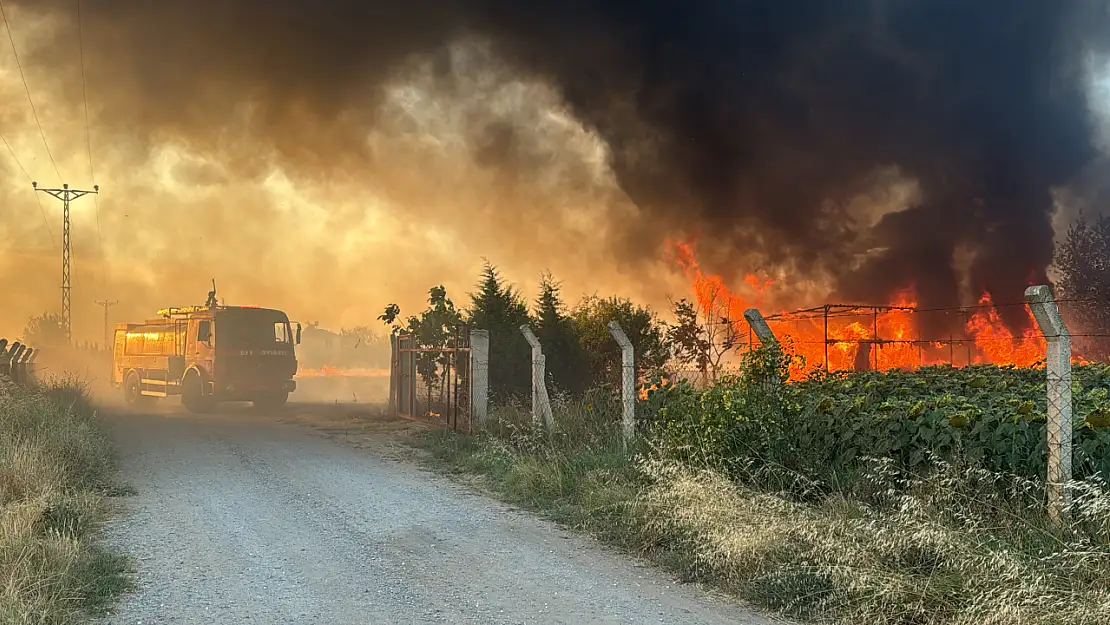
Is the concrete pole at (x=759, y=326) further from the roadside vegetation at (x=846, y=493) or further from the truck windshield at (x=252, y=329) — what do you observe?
the truck windshield at (x=252, y=329)

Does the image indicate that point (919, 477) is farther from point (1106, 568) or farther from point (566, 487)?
point (566, 487)

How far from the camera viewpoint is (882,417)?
6602mm

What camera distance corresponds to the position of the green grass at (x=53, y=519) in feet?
15.8

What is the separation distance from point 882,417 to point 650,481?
2330 mm

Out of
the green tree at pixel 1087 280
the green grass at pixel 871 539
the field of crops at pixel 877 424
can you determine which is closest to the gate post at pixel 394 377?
the field of crops at pixel 877 424

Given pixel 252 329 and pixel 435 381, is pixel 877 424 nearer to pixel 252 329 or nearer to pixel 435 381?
pixel 435 381

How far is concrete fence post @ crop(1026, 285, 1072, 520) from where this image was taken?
5301mm

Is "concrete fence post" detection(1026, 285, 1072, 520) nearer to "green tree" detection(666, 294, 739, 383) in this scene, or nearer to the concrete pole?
the concrete pole

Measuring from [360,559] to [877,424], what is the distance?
4.52 m

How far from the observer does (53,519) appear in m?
6.90

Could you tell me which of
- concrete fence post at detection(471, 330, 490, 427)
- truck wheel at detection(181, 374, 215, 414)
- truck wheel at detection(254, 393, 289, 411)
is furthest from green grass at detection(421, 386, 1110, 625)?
truck wheel at detection(181, 374, 215, 414)

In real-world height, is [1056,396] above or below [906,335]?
below

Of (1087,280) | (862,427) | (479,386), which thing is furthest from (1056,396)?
(1087,280)

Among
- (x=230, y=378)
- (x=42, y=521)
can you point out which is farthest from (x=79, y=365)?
(x=42, y=521)
